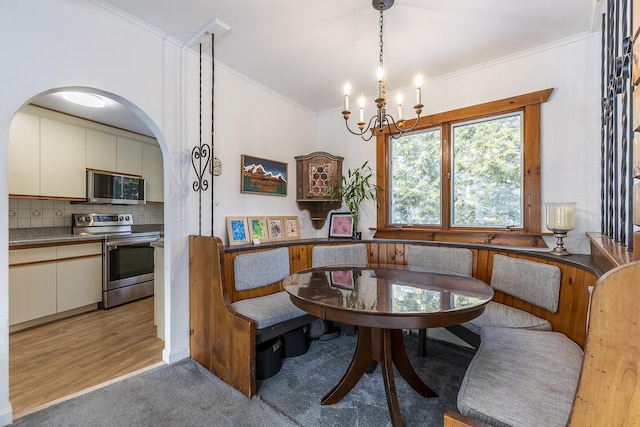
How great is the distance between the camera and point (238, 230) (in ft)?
8.91

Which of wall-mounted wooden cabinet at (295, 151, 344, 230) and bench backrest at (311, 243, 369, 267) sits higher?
wall-mounted wooden cabinet at (295, 151, 344, 230)

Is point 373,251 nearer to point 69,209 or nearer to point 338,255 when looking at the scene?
point 338,255

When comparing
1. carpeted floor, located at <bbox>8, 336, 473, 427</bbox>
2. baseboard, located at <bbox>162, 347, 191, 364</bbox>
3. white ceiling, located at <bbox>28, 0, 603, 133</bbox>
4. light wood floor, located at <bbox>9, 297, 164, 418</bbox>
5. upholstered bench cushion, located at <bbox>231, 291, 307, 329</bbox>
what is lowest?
light wood floor, located at <bbox>9, 297, 164, 418</bbox>

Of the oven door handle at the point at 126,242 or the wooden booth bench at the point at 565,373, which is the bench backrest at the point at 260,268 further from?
the oven door handle at the point at 126,242

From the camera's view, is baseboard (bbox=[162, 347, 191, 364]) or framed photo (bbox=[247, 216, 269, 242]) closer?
baseboard (bbox=[162, 347, 191, 364])

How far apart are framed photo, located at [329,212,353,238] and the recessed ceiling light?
107 inches

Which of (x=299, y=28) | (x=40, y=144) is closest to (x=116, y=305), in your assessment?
(x=40, y=144)

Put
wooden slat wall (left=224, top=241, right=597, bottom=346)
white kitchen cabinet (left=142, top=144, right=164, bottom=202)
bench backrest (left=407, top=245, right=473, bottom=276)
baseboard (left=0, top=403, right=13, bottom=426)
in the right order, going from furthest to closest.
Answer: white kitchen cabinet (left=142, top=144, right=164, bottom=202), bench backrest (left=407, top=245, right=473, bottom=276), wooden slat wall (left=224, top=241, right=597, bottom=346), baseboard (left=0, top=403, right=13, bottom=426)

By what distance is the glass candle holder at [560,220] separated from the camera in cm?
204

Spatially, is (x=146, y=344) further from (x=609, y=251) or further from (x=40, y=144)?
(x=609, y=251)

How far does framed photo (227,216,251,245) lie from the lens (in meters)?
2.64

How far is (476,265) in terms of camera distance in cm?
248

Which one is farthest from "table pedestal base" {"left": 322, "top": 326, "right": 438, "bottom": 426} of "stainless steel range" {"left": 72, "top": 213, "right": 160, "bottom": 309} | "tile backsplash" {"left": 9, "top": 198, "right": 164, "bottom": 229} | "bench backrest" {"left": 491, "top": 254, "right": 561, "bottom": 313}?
"tile backsplash" {"left": 9, "top": 198, "right": 164, "bottom": 229}

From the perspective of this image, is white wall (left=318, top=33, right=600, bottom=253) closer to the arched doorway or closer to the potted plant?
the potted plant
